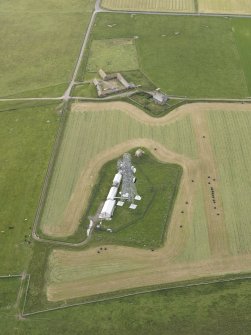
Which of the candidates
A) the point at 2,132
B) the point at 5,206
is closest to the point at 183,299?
the point at 5,206

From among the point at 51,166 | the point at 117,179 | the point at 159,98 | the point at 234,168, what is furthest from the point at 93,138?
the point at 234,168

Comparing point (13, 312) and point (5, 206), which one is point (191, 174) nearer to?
point (5, 206)

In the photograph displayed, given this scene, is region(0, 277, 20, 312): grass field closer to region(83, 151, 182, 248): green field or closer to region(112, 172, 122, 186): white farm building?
region(83, 151, 182, 248): green field

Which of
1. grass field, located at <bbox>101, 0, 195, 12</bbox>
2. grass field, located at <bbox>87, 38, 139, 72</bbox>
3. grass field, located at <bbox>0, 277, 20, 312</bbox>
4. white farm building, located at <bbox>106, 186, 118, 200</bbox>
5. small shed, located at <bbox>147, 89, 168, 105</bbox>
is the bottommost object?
grass field, located at <bbox>0, 277, 20, 312</bbox>

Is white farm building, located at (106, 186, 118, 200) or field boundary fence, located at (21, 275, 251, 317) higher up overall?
white farm building, located at (106, 186, 118, 200)

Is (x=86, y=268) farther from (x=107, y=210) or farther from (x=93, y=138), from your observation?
(x=93, y=138)

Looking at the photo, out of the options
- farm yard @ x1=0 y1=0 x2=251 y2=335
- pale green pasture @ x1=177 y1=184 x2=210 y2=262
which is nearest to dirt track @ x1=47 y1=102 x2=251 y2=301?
farm yard @ x1=0 y1=0 x2=251 y2=335
